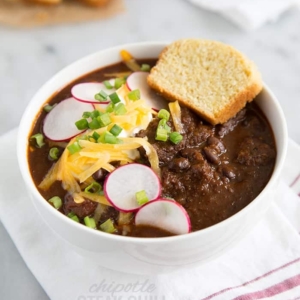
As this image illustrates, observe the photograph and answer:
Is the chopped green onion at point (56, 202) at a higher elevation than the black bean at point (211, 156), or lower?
lower

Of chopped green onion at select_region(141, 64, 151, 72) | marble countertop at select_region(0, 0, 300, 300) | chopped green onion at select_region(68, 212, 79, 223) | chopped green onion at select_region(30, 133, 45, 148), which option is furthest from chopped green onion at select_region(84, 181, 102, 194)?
marble countertop at select_region(0, 0, 300, 300)

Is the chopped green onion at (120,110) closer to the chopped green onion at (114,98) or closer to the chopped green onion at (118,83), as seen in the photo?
the chopped green onion at (114,98)

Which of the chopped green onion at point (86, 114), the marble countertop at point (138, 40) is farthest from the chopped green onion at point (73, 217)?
the marble countertop at point (138, 40)

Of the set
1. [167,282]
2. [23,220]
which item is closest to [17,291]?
[23,220]

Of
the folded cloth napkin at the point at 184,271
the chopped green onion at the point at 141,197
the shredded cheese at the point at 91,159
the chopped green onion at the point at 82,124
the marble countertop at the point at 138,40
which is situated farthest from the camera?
the marble countertop at the point at 138,40

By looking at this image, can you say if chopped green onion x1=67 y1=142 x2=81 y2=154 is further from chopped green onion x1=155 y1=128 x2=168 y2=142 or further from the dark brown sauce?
chopped green onion x1=155 y1=128 x2=168 y2=142

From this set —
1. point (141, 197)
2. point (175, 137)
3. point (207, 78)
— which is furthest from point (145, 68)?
point (141, 197)
